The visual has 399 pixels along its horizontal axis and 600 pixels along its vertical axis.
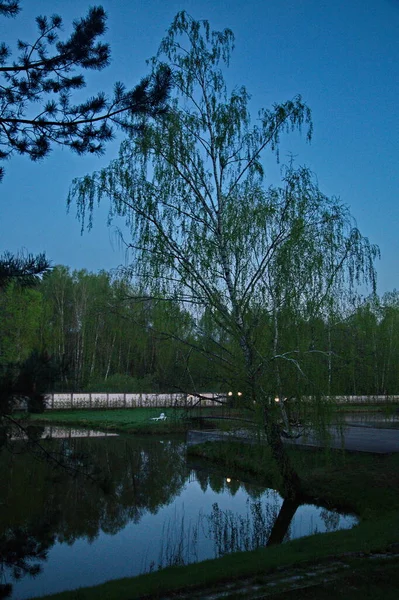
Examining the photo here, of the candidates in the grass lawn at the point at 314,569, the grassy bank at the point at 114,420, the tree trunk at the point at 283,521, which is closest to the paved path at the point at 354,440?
the tree trunk at the point at 283,521

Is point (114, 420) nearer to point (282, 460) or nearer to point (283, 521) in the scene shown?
point (282, 460)

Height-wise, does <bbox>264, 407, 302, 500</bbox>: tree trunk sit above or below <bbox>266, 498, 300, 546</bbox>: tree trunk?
above

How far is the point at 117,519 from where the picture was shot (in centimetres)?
1036

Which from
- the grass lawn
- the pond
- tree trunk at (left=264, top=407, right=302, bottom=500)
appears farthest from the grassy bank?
the grass lawn

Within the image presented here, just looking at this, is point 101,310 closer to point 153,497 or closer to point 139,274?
point 139,274

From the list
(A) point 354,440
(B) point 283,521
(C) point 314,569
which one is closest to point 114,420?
(A) point 354,440

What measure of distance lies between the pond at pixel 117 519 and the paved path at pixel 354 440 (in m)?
1.53

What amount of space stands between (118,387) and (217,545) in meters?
26.1

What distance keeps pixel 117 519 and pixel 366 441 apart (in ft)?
30.4

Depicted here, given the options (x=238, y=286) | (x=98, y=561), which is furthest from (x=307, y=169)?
(x=98, y=561)

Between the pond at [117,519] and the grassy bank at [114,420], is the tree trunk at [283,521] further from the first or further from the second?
the grassy bank at [114,420]

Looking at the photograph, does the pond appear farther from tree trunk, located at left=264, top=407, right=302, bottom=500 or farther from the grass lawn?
the grass lawn

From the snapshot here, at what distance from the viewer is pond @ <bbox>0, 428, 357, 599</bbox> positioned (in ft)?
18.8

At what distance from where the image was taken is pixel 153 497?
12289mm
